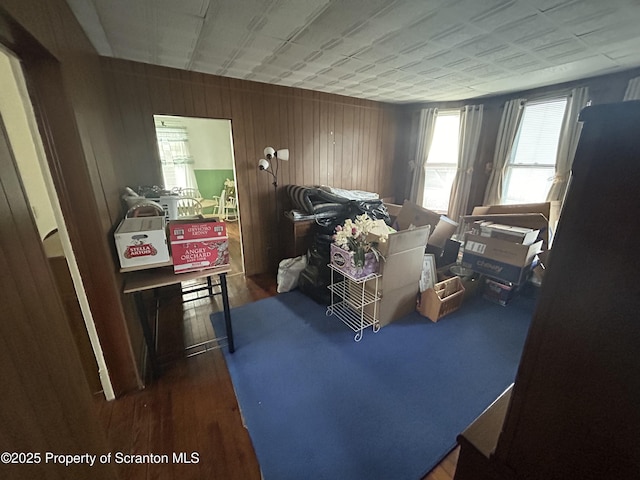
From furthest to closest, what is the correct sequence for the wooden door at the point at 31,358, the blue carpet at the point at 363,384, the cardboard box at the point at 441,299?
the cardboard box at the point at 441,299, the blue carpet at the point at 363,384, the wooden door at the point at 31,358

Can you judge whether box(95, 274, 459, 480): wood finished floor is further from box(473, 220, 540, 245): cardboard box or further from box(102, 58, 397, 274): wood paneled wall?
box(473, 220, 540, 245): cardboard box

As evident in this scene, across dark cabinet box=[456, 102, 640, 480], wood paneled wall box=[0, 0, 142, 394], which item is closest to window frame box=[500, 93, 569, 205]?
dark cabinet box=[456, 102, 640, 480]

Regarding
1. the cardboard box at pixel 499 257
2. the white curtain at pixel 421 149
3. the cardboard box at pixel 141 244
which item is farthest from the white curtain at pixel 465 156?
the cardboard box at pixel 141 244

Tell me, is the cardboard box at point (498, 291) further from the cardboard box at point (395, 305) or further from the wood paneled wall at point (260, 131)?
the wood paneled wall at point (260, 131)

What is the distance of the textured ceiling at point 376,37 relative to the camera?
1.53m

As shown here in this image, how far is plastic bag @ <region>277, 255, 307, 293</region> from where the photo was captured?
313 cm

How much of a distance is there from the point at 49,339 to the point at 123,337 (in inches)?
43.0

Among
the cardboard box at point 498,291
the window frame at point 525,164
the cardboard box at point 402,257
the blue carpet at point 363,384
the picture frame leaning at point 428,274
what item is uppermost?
the window frame at point 525,164

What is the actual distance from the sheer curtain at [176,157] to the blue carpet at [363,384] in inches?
199

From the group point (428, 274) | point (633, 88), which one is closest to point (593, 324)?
point (428, 274)

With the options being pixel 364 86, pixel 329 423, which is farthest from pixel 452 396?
pixel 364 86

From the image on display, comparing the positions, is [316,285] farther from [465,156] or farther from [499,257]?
[465,156]

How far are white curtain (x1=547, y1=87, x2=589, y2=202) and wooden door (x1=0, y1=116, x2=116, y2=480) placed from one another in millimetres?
4180

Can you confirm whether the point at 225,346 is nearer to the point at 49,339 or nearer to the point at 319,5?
the point at 49,339
